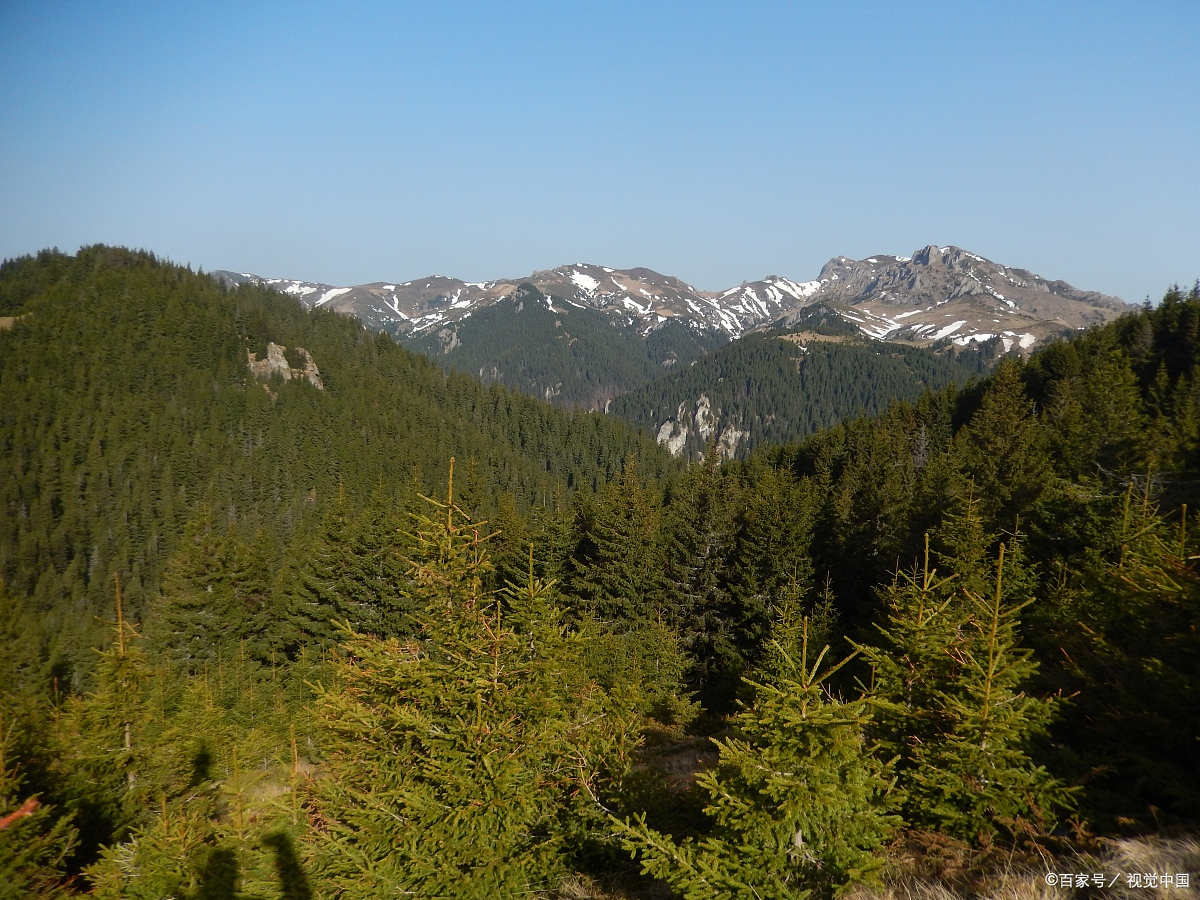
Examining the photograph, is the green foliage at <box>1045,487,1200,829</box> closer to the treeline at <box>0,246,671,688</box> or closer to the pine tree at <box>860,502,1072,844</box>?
the pine tree at <box>860,502,1072,844</box>

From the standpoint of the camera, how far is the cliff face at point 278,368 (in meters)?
141

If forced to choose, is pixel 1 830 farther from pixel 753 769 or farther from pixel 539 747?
pixel 753 769

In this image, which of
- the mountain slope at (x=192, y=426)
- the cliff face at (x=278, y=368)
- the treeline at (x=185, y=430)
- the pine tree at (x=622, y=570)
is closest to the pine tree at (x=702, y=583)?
the pine tree at (x=622, y=570)

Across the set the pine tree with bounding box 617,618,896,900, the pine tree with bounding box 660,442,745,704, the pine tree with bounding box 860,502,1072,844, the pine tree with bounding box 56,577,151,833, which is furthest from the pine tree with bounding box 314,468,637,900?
the pine tree with bounding box 660,442,745,704

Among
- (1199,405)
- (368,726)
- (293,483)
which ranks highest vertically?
(1199,405)

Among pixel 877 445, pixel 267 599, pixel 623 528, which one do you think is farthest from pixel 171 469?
pixel 877 445

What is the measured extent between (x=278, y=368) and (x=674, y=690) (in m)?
148

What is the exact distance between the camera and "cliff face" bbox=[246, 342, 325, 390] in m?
141

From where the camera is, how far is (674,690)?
25750 millimetres

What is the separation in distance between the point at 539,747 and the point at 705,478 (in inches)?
1128

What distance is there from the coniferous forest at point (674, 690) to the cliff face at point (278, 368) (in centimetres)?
8744

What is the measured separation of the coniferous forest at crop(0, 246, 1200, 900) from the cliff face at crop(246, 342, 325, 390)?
87.4 meters

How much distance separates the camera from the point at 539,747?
8.43m

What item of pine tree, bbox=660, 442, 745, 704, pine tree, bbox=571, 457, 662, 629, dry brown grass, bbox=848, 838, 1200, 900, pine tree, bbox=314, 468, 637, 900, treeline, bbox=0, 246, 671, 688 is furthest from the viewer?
treeline, bbox=0, 246, 671, 688
